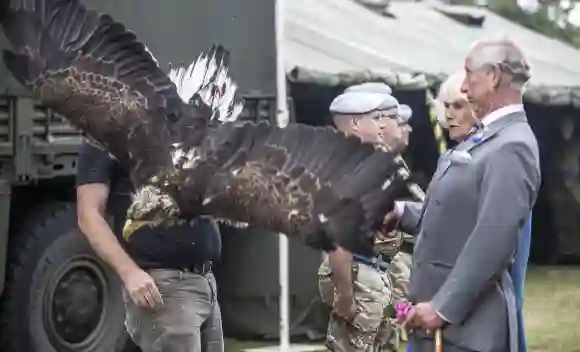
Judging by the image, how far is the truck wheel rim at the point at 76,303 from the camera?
760 centimetres

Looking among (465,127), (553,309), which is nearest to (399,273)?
(465,127)

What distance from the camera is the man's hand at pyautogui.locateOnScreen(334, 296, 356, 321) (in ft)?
18.6

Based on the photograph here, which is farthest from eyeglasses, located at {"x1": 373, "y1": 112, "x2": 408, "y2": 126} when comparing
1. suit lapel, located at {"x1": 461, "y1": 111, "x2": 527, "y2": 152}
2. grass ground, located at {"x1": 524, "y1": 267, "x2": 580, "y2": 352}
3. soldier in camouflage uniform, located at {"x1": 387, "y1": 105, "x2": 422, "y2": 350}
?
grass ground, located at {"x1": 524, "y1": 267, "x2": 580, "y2": 352}

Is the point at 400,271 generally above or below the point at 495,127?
below

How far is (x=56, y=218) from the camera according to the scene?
774 centimetres

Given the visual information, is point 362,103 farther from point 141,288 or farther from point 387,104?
point 141,288

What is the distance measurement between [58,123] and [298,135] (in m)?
3.12

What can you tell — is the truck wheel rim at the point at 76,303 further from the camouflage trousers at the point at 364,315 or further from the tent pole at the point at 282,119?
the camouflage trousers at the point at 364,315

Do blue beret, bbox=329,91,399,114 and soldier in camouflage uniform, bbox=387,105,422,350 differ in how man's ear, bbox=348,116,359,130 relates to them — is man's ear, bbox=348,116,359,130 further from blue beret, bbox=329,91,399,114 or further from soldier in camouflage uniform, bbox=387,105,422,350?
soldier in camouflage uniform, bbox=387,105,422,350

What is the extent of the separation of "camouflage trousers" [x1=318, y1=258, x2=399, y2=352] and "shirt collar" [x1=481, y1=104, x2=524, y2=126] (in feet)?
4.75

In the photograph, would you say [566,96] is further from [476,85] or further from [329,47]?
[476,85]

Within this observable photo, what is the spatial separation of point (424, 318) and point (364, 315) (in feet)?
4.63

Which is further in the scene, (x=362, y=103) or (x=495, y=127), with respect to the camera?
(x=362, y=103)

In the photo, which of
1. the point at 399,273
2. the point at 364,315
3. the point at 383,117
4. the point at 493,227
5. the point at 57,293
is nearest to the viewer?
the point at 493,227
